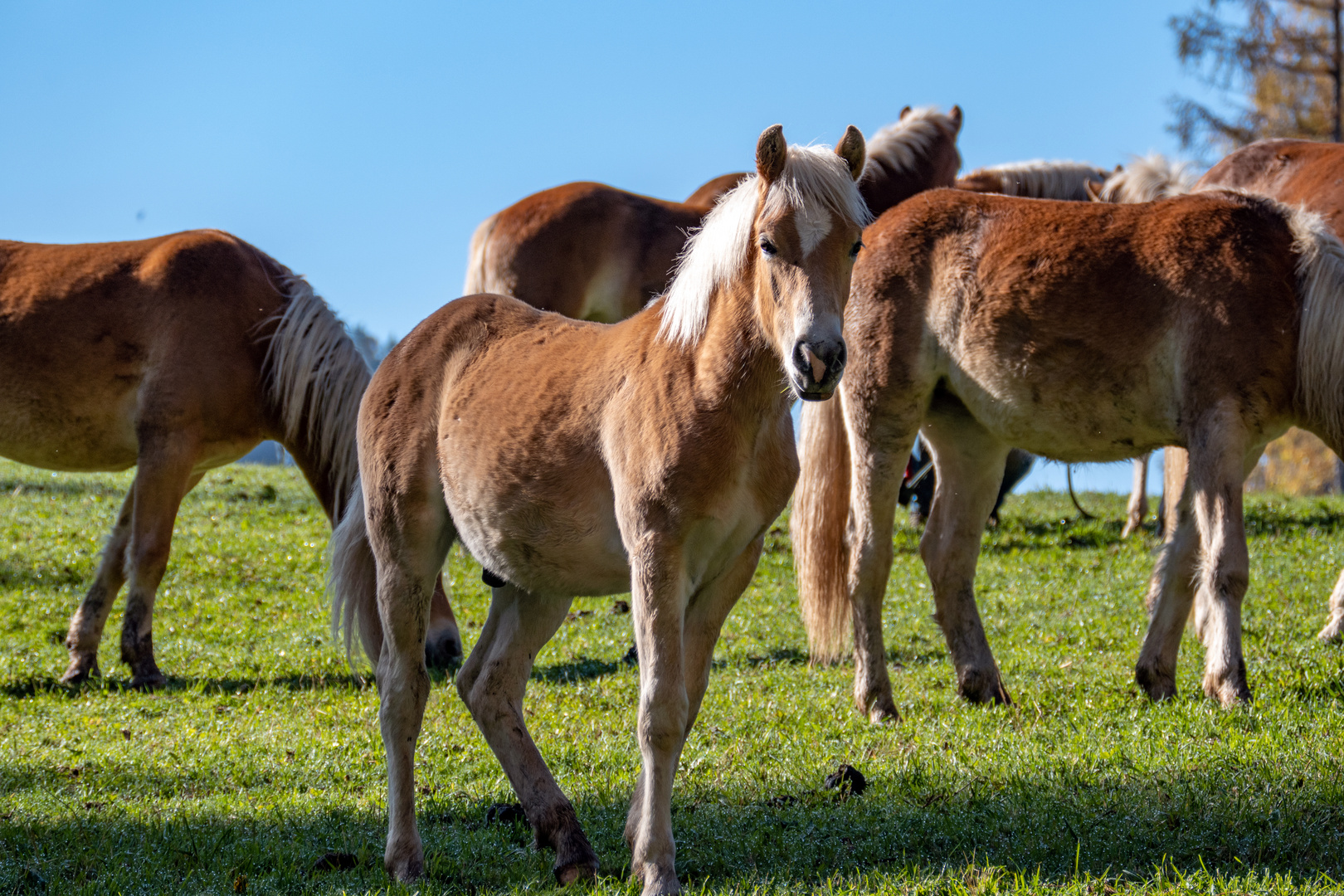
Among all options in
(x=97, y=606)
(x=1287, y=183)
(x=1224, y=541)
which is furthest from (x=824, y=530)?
(x=97, y=606)

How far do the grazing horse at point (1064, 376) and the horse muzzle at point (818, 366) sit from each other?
2891mm

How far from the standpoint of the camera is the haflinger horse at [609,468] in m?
3.67

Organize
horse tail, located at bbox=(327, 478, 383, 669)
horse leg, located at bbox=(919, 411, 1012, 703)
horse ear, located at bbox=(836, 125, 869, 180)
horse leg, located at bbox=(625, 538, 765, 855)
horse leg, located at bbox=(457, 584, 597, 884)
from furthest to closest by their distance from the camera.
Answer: horse leg, located at bbox=(919, 411, 1012, 703) → horse tail, located at bbox=(327, 478, 383, 669) → horse leg, located at bbox=(457, 584, 597, 884) → horse leg, located at bbox=(625, 538, 765, 855) → horse ear, located at bbox=(836, 125, 869, 180)

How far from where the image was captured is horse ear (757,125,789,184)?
3.65m

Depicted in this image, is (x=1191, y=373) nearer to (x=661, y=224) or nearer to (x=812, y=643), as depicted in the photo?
(x=812, y=643)

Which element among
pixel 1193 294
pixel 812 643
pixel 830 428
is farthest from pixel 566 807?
pixel 1193 294

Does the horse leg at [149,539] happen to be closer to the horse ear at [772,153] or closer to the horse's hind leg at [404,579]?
the horse's hind leg at [404,579]

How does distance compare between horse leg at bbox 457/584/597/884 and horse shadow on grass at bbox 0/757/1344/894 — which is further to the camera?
horse leg at bbox 457/584/597/884

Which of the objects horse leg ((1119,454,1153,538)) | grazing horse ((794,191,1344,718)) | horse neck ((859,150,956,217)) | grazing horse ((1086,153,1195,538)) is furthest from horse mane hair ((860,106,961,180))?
grazing horse ((794,191,1344,718))

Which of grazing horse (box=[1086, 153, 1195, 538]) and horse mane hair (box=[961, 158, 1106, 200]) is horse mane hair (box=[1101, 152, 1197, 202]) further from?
horse mane hair (box=[961, 158, 1106, 200])

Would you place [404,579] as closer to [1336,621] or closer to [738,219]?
[738,219]

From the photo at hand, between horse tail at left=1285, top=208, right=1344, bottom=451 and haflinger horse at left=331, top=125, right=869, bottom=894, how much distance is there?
2.88m

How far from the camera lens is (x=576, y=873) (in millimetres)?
3977

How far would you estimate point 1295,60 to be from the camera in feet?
87.6
